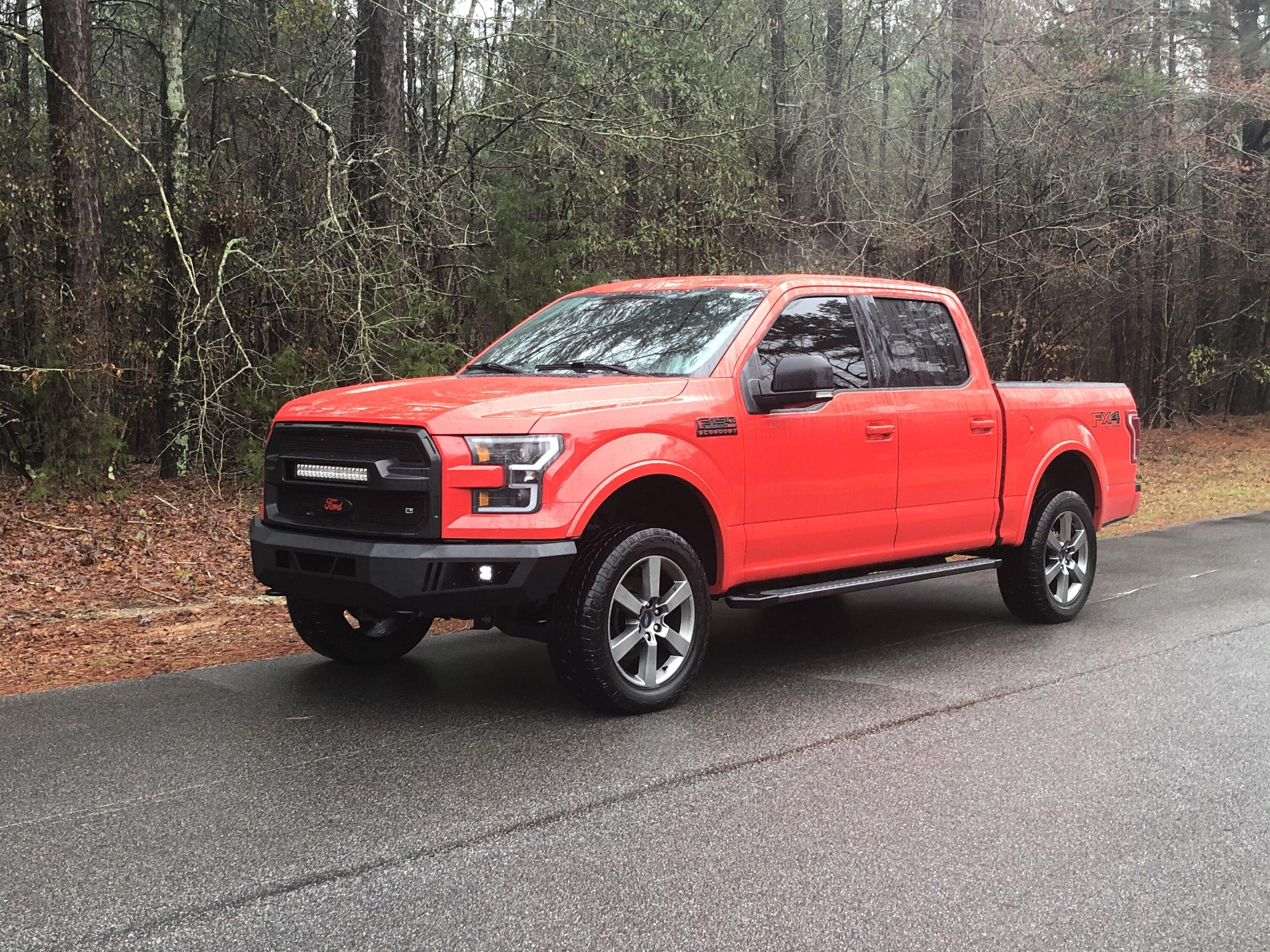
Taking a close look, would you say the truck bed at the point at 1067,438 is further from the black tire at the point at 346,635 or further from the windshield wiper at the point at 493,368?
the black tire at the point at 346,635

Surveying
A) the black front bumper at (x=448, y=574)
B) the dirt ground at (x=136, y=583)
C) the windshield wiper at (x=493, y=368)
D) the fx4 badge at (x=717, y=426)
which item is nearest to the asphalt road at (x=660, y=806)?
the black front bumper at (x=448, y=574)

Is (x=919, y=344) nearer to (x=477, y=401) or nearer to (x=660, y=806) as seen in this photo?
(x=477, y=401)

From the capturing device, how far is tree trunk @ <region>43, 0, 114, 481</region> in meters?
12.9

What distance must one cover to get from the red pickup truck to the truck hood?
16 millimetres

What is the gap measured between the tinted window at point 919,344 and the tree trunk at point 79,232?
28.5 ft

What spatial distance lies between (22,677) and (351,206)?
8187mm

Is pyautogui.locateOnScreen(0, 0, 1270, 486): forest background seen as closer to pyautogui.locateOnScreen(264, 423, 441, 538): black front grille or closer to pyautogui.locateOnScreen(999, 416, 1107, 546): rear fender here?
pyautogui.locateOnScreen(264, 423, 441, 538): black front grille

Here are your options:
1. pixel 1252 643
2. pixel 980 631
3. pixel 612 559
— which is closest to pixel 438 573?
pixel 612 559

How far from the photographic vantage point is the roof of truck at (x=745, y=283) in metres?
6.98

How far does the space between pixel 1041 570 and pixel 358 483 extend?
472 cm

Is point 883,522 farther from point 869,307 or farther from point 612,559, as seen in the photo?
point 612,559

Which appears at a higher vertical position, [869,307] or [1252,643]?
[869,307]

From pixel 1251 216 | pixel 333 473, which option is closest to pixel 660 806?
pixel 333 473

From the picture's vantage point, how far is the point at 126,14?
19.4 m
